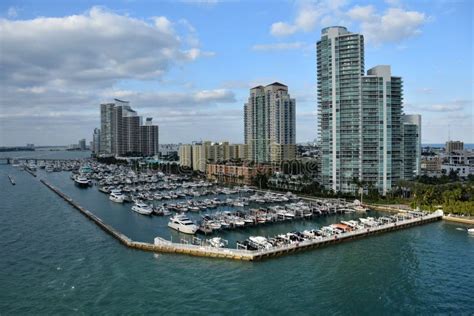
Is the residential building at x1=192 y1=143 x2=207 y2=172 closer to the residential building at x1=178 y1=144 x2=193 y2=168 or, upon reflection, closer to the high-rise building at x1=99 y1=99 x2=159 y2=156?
the residential building at x1=178 y1=144 x2=193 y2=168

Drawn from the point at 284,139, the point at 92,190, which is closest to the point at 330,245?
the point at 92,190

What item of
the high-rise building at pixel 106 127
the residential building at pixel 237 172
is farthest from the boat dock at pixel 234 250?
the high-rise building at pixel 106 127

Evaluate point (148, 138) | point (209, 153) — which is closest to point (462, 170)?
point (209, 153)

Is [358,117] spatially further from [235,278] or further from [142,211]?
[235,278]

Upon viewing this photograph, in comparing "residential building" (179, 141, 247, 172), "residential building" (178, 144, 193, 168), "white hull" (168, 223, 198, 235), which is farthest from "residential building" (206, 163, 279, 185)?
"white hull" (168, 223, 198, 235)

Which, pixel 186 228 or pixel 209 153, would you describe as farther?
pixel 209 153

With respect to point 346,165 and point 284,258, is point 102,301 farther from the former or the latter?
point 346,165

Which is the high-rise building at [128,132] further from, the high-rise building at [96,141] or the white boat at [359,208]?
the white boat at [359,208]
